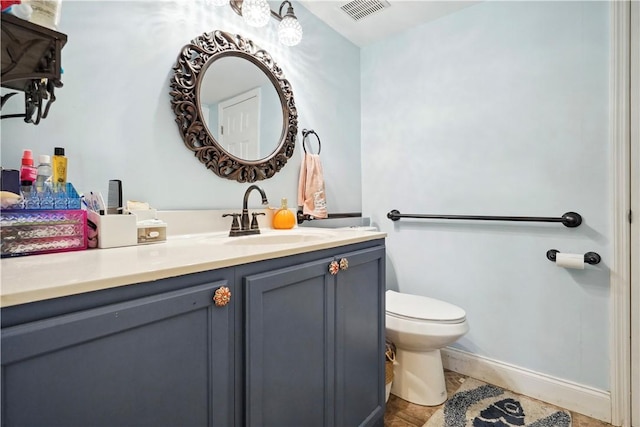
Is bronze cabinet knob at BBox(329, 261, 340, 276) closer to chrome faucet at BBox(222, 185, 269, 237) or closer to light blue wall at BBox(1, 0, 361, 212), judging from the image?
chrome faucet at BBox(222, 185, 269, 237)

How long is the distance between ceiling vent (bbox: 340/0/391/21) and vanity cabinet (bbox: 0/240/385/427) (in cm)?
152

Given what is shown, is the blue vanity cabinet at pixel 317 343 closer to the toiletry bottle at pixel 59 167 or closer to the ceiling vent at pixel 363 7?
the toiletry bottle at pixel 59 167

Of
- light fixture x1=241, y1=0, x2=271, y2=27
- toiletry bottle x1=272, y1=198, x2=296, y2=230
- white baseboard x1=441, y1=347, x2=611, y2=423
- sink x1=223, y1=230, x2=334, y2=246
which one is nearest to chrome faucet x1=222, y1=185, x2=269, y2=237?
sink x1=223, y1=230, x2=334, y2=246

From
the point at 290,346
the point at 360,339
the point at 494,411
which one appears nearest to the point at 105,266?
the point at 290,346

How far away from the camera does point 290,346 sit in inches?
37.4

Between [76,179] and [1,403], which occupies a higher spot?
[76,179]

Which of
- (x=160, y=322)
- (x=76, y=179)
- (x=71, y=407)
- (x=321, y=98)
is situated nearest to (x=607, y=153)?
(x=321, y=98)

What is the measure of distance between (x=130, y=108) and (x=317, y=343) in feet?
3.65

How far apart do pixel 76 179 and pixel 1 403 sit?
78 centimetres

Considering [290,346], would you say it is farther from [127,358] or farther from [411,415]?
[411,415]

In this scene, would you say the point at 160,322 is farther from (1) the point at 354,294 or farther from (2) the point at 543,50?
(2) the point at 543,50

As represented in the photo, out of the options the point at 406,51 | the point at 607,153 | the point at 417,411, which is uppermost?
the point at 406,51

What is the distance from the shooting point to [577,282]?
1575 mm

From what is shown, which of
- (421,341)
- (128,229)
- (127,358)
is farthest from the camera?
(421,341)
